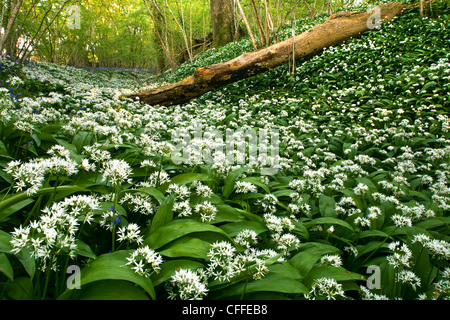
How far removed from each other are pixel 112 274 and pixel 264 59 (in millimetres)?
7262

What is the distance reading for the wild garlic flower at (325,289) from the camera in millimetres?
1338

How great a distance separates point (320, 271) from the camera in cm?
158

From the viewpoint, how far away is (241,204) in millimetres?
2312

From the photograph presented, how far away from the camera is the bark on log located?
6.81 m

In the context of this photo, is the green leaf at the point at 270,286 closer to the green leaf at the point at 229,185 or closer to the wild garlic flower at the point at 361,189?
the green leaf at the point at 229,185

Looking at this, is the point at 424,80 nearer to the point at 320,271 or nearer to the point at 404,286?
the point at 404,286

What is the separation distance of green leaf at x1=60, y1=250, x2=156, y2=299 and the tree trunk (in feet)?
49.9

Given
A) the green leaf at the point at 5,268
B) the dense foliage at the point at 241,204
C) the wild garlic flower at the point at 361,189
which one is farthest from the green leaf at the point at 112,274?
the wild garlic flower at the point at 361,189

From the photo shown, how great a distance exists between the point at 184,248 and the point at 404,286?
1.48 metres

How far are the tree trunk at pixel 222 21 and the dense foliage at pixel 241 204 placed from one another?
9.85 metres

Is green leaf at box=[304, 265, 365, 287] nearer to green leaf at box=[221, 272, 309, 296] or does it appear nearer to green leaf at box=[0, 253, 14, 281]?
green leaf at box=[221, 272, 309, 296]

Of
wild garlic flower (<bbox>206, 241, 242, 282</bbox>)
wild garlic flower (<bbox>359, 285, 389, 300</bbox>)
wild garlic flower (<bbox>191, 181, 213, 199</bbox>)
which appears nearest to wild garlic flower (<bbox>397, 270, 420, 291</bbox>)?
wild garlic flower (<bbox>359, 285, 389, 300</bbox>)

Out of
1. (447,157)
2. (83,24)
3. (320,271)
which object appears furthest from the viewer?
(83,24)
